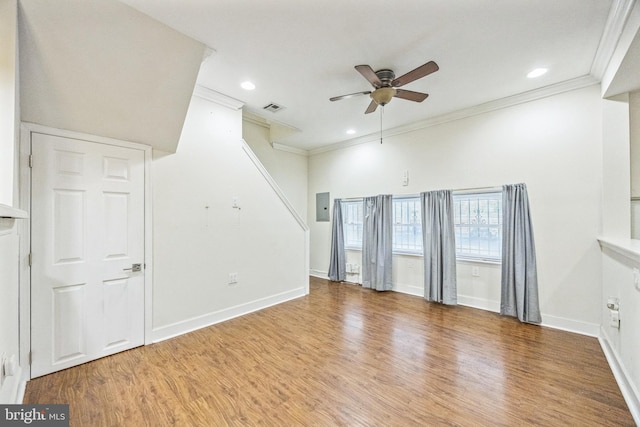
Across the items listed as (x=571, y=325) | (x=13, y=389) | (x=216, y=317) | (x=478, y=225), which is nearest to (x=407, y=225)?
(x=478, y=225)

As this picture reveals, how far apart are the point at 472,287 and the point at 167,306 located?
13.5ft

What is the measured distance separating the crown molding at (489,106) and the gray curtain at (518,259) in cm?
113

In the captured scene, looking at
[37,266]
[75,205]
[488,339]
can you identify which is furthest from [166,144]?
[488,339]

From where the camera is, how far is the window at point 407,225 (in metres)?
4.59

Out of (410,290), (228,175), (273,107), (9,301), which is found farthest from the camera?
(410,290)

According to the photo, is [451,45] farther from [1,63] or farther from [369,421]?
[1,63]

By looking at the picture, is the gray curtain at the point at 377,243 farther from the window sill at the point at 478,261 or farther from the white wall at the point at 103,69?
the white wall at the point at 103,69

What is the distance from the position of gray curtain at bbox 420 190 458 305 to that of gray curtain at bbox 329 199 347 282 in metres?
1.73

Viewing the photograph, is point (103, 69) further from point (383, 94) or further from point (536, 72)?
point (536, 72)

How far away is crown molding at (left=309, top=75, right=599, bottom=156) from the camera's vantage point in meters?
3.00

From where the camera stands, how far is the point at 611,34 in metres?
2.15

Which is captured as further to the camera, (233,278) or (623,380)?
(233,278)

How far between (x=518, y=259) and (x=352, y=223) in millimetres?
2933

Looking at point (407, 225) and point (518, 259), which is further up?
point (407, 225)
